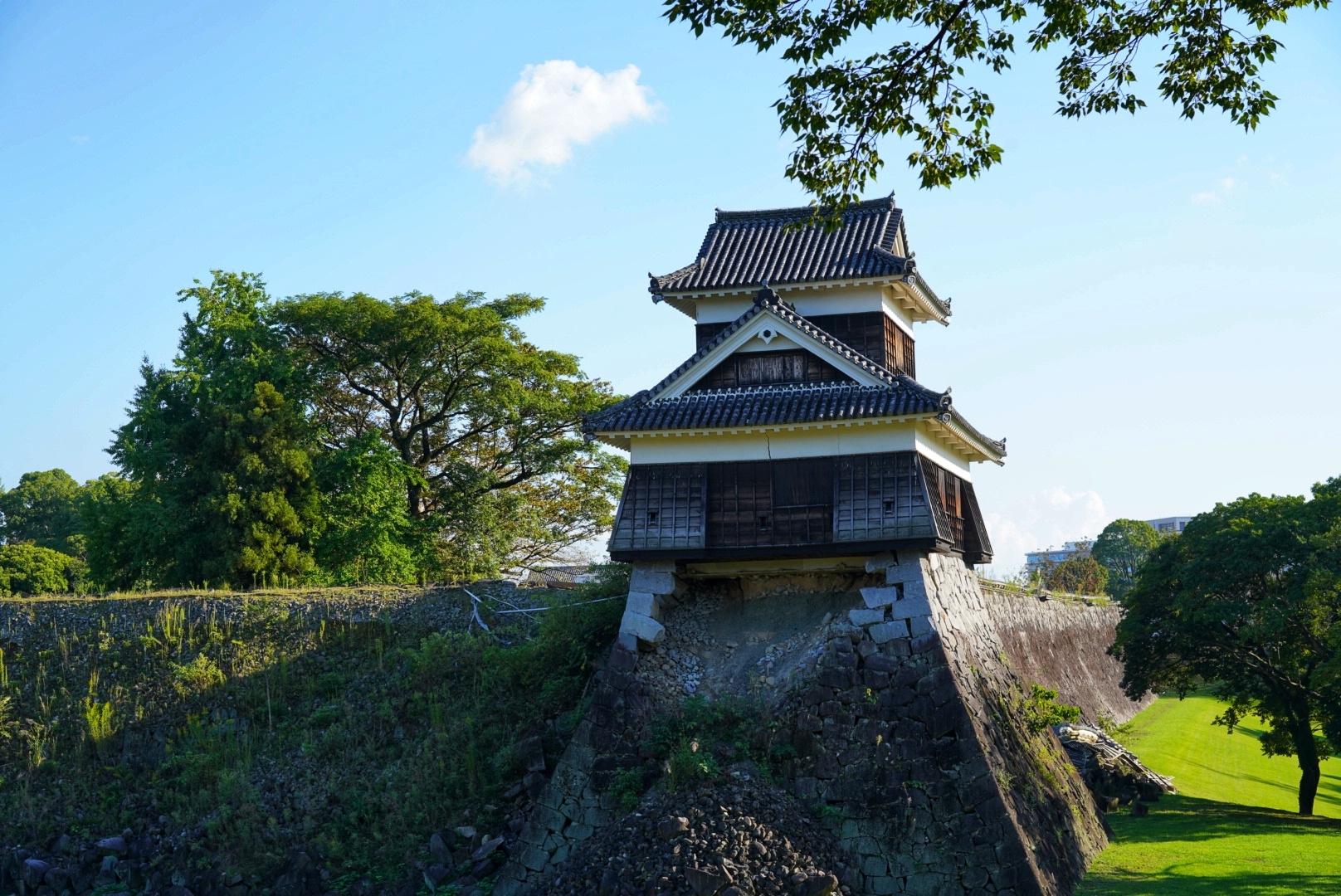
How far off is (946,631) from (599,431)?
671 cm

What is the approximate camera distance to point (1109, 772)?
24.7 meters

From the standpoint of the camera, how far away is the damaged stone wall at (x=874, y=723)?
16484mm

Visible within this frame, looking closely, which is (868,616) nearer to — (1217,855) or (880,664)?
(880,664)

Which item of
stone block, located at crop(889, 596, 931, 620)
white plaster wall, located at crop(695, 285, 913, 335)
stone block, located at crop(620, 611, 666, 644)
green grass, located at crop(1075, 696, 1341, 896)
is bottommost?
green grass, located at crop(1075, 696, 1341, 896)

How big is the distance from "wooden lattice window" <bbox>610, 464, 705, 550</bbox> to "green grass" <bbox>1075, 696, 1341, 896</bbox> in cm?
817

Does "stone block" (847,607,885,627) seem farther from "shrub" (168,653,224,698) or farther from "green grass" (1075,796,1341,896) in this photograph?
"shrub" (168,653,224,698)

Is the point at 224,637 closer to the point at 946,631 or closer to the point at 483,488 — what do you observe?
the point at 483,488

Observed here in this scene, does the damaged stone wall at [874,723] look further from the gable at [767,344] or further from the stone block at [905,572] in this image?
the gable at [767,344]

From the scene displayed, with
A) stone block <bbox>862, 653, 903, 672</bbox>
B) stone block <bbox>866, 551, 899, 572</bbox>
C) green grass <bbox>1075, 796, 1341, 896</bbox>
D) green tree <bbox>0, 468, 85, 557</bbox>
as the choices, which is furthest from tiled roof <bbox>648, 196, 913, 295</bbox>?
green tree <bbox>0, 468, 85, 557</bbox>

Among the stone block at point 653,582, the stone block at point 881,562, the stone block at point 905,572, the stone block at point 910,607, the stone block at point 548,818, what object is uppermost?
the stone block at point 881,562

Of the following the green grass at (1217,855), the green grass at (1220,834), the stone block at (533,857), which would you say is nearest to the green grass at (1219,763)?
the green grass at (1220,834)

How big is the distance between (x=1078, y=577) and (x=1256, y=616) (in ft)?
121

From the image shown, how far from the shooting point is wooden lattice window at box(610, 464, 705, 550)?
19.6 m

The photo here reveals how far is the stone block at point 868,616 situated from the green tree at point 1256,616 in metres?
8.92
